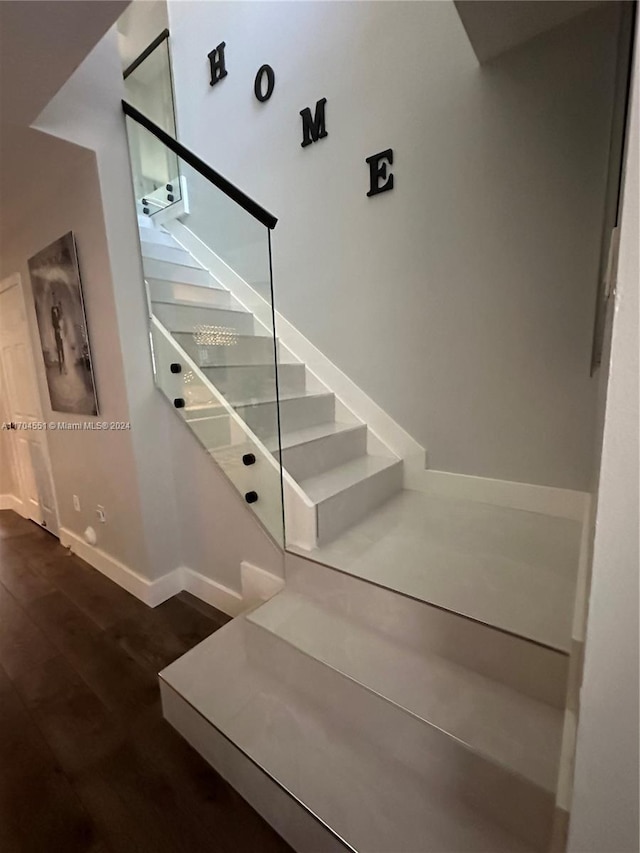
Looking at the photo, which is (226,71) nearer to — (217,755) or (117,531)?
(117,531)

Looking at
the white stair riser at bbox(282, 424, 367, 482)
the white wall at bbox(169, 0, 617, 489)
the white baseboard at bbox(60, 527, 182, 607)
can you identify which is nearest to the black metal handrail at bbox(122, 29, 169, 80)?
the white wall at bbox(169, 0, 617, 489)

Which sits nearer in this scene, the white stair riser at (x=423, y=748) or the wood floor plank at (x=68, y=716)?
the white stair riser at (x=423, y=748)

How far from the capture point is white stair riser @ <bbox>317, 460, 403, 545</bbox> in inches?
64.7

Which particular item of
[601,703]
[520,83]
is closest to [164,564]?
[601,703]

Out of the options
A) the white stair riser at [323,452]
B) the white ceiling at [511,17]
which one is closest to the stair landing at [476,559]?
the white stair riser at [323,452]

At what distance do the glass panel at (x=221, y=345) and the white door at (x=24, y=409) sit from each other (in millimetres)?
1304

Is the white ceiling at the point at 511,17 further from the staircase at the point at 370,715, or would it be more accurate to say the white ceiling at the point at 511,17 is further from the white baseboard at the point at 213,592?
the white baseboard at the point at 213,592

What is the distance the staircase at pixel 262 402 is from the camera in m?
1.80

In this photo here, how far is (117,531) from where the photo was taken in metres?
2.20

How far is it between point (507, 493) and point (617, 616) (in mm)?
1670

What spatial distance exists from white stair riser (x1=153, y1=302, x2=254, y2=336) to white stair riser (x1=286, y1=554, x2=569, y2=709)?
49.2 inches

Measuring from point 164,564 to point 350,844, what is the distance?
1.55m

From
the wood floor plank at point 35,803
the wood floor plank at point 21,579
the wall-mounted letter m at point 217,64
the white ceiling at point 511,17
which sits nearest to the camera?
the wood floor plank at point 35,803

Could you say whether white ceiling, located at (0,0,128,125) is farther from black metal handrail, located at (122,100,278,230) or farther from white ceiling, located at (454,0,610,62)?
white ceiling, located at (454,0,610,62)
